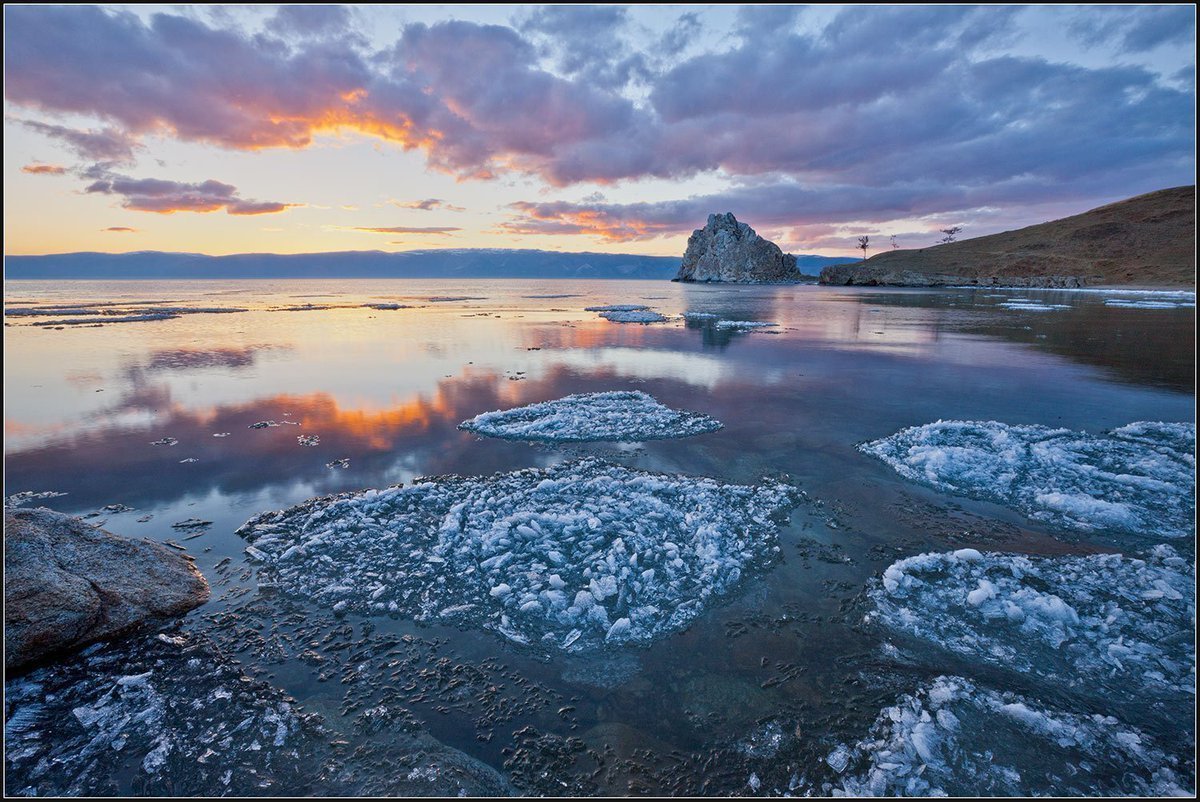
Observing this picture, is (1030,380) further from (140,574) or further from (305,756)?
(140,574)

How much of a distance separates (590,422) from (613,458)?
2604 mm

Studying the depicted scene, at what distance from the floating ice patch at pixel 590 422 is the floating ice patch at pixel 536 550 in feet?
9.51

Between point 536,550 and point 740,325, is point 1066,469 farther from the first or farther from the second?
point 740,325

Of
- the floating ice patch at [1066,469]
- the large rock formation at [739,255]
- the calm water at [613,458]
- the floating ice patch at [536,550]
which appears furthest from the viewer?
the large rock formation at [739,255]

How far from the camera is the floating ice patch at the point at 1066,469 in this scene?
354 inches

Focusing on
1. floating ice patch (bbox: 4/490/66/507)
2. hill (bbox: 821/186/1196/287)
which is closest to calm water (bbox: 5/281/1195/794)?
floating ice patch (bbox: 4/490/66/507)

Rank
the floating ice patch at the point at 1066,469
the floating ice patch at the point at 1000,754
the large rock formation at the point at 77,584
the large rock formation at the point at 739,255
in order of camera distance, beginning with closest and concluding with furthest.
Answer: the floating ice patch at the point at 1000,754
the large rock formation at the point at 77,584
the floating ice patch at the point at 1066,469
the large rock formation at the point at 739,255

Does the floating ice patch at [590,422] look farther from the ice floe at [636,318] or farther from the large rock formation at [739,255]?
the large rock formation at [739,255]

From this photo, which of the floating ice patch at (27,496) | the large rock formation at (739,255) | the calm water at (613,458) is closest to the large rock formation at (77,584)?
the calm water at (613,458)

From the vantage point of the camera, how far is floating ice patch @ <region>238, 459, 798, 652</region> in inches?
265

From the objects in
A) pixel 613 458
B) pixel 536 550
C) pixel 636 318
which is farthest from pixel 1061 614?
pixel 636 318

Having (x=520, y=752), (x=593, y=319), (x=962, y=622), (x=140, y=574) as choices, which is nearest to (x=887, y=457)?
(x=962, y=622)

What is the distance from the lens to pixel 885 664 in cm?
578

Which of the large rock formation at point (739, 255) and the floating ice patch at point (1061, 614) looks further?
the large rock formation at point (739, 255)
